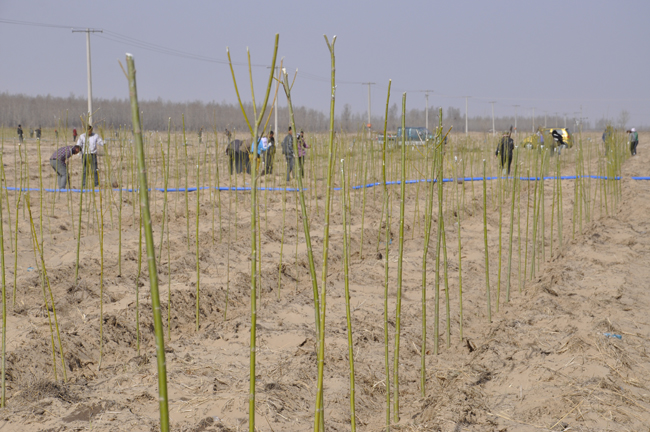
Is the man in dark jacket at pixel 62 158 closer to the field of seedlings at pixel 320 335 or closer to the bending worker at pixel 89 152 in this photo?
the bending worker at pixel 89 152

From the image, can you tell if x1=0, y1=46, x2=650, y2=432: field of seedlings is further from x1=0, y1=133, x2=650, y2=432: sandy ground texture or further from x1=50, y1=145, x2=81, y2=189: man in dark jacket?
x1=50, y1=145, x2=81, y2=189: man in dark jacket

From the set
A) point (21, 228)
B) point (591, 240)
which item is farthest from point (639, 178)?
point (21, 228)

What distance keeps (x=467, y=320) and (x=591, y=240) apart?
192 cm

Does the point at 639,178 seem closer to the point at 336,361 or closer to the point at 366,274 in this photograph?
the point at 366,274

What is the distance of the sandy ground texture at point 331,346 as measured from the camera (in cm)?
173

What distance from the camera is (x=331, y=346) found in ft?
7.86

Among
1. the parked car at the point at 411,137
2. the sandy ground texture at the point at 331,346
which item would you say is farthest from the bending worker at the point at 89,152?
the parked car at the point at 411,137

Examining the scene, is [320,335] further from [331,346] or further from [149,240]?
[331,346]

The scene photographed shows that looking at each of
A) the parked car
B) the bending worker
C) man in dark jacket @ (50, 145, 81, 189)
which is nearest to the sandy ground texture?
the bending worker

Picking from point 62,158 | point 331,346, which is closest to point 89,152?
point 331,346

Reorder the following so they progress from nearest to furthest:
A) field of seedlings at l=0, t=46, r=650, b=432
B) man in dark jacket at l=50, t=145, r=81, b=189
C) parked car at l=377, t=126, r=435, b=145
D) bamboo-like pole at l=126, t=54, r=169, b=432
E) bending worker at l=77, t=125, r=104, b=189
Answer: bamboo-like pole at l=126, t=54, r=169, b=432, field of seedlings at l=0, t=46, r=650, b=432, parked car at l=377, t=126, r=435, b=145, bending worker at l=77, t=125, r=104, b=189, man in dark jacket at l=50, t=145, r=81, b=189

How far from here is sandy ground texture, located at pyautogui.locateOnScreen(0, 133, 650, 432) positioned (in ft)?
5.66

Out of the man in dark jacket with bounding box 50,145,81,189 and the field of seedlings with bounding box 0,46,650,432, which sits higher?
the man in dark jacket with bounding box 50,145,81,189

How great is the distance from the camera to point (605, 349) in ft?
6.73
